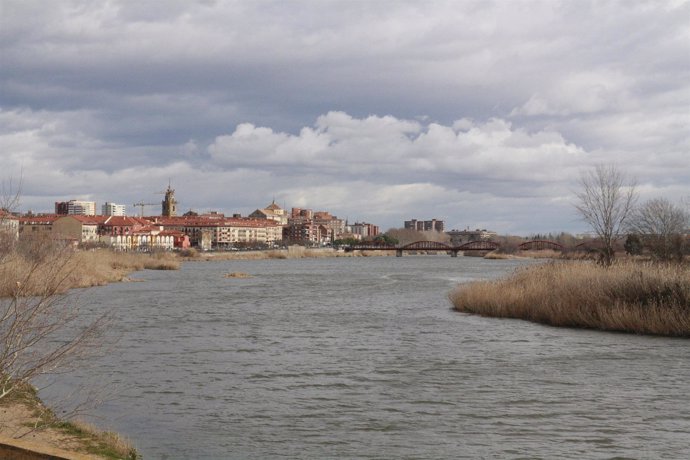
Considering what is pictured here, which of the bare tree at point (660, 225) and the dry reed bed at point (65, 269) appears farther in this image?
the bare tree at point (660, 225)

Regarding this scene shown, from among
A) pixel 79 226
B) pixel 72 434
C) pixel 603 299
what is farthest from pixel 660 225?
pixel 79 226

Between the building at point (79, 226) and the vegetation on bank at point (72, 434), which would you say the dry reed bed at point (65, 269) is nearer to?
the vegetation on bank at point (72, 434)

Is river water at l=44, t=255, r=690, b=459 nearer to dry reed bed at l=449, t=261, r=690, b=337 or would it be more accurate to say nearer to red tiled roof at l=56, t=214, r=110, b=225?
dry reed bed at l=449, t=261, r=690, b=337

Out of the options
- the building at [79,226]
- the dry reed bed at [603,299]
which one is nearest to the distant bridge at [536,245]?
the building at [79,226]

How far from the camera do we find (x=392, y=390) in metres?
17.1

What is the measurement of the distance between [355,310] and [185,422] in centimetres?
2391

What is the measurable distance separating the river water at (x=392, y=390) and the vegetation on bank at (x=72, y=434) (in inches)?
29.4

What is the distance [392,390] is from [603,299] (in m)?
13.7

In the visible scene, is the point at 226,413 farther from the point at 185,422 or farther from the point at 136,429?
the point at 136,429

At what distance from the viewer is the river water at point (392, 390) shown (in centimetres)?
1277

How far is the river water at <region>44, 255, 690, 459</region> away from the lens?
12766 mm

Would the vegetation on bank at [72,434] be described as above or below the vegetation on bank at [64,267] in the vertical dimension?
below

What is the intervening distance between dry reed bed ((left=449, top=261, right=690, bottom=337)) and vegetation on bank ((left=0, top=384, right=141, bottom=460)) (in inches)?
774

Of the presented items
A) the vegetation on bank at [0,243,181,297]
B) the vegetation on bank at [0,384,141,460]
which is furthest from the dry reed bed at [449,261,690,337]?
the vegetation on bank at [0,384,141,460]
